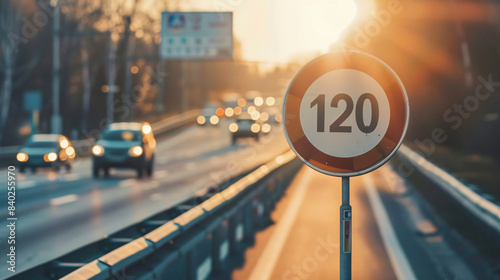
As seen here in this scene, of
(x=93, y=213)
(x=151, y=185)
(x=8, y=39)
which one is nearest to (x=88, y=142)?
(x=8, y=39)

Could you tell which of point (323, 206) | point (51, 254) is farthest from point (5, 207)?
point (51, 254)

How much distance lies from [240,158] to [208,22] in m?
8.01

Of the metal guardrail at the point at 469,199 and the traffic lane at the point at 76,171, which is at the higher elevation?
the metal guardrail at the point at 469,199

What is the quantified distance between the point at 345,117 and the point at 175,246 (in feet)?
9.35

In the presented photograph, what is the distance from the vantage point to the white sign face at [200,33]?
53844 millimetres

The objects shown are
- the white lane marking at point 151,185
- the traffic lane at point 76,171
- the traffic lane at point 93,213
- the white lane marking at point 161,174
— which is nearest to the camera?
the traffic lane at point 93,213

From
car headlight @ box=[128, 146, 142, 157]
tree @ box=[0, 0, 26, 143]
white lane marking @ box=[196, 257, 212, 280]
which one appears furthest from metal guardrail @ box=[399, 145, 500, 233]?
tree @ box=[0, 0, 26, 143]

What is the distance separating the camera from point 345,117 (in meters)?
→ 5.05

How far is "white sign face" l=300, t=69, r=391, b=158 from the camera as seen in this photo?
16.5 feet

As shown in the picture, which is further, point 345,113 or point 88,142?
point 88,142

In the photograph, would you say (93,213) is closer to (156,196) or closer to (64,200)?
(64,200)

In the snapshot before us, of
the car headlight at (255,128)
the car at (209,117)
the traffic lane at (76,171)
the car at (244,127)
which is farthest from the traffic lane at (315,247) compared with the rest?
the car at (209,117)

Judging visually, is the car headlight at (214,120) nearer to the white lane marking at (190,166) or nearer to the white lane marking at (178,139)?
the white lane marking at (178,139)

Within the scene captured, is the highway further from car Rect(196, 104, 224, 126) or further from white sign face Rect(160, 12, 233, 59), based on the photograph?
car Rect(196, 104, 224, 126)
